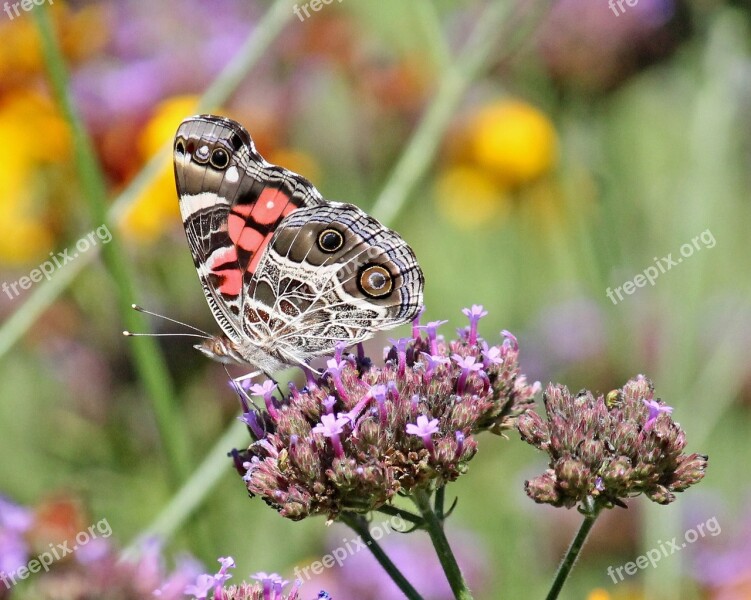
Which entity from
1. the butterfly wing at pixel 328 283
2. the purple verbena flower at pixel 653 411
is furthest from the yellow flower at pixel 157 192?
the purple verbena flower at pixel 653 411

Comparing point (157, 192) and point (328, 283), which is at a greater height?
point (157, 192)

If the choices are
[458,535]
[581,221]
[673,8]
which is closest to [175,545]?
[458,535]

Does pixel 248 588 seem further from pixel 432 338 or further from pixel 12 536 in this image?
pixel 12 536

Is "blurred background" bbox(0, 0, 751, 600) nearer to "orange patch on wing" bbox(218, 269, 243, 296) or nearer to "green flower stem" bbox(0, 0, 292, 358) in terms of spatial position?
"green flower stem" bbox(0, 0, 292, 358)

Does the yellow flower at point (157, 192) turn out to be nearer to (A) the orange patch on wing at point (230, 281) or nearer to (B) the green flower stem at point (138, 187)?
(B) the green flower stem at point (138, 187)

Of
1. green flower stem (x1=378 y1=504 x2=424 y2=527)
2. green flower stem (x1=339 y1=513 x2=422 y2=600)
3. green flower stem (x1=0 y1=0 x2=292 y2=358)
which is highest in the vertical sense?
green flower stem (x1=0 y1=0 x2=292 y2=358)

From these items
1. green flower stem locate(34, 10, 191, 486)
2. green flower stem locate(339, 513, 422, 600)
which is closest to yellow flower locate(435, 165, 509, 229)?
green flower stem locate(34, 10, 191, 486)

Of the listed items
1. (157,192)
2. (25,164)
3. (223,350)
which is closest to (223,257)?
(223,350)
